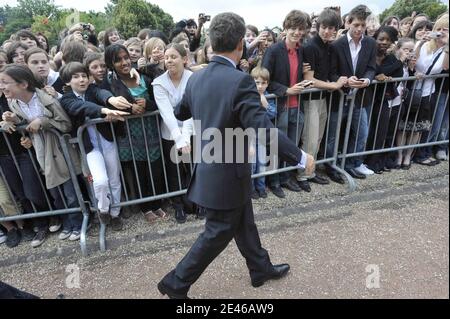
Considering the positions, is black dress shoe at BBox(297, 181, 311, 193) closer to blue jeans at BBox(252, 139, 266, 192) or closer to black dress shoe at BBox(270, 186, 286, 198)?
black dress shoe at BBox(270, 186, 286, 198)

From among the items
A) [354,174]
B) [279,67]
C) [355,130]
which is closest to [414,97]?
[355,130]

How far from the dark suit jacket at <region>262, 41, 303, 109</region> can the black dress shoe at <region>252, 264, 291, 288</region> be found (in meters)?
1.95

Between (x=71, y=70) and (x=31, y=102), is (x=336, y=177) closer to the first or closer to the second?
(x=71, y=70)

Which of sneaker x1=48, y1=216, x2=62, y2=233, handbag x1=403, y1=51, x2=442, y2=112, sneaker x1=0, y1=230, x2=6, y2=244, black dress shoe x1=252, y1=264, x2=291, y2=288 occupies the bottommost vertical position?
sneaker x1=0, y1=230, x2=6, y2=244

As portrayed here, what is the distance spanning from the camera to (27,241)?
3605 millimetres

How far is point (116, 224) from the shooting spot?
3.72m

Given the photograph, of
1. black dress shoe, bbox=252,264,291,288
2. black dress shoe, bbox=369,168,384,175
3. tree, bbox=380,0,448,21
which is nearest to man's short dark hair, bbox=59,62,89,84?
black dress shoe, bbox=252,264,291,288

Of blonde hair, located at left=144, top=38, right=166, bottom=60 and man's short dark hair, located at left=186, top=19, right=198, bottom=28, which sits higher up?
man's short dark hair, located at left=186, top=19, right=198, bottom=28

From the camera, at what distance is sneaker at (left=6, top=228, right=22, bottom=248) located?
11.6 ft

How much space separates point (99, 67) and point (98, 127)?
669 millimetres

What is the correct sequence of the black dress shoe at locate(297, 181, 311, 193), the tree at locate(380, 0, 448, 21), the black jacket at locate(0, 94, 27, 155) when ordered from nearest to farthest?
the black jacket at locate(0, 94, 27, 155), the black dress shoe at locate(297, 181, 311, 193), the tree at locate(380, 0, 448, 21)

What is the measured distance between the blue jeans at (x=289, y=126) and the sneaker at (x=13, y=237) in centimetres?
302
